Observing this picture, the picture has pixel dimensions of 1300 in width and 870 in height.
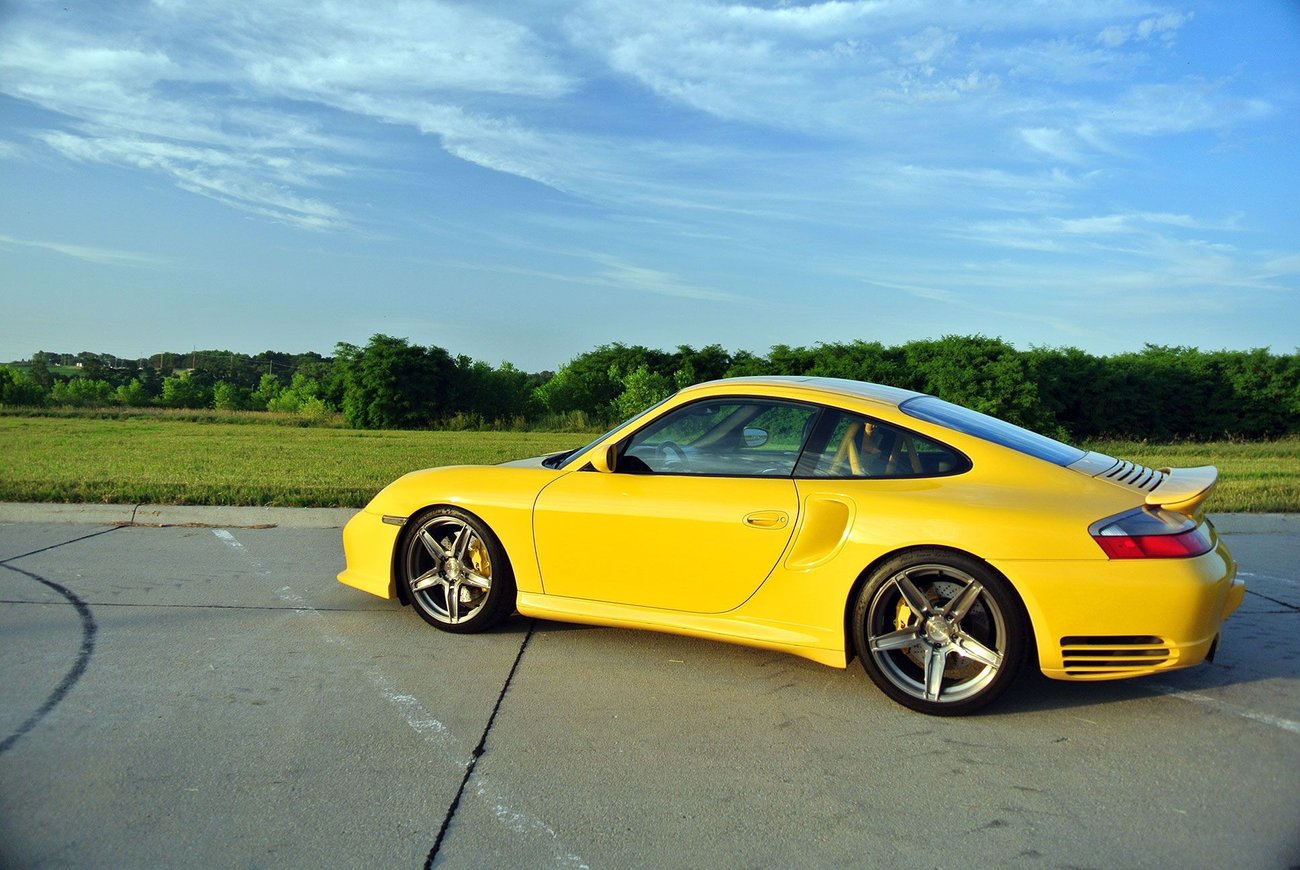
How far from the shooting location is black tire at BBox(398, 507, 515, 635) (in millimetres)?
4832

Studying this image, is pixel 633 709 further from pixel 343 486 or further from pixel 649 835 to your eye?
pixel 343 486

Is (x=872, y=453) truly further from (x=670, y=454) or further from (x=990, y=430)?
(x=670, y=454)

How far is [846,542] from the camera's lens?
398 cm

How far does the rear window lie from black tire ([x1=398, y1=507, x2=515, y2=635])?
214cm

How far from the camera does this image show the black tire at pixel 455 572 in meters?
4.83

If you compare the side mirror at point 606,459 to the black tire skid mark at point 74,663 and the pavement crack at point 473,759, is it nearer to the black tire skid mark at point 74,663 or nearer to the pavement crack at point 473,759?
the pavement crack at point 473,759

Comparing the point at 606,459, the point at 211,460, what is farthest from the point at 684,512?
the point at 211,460

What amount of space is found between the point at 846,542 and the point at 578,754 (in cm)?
138

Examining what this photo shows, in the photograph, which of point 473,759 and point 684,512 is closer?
point 473,759

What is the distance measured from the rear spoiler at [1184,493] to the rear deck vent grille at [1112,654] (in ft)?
1.76

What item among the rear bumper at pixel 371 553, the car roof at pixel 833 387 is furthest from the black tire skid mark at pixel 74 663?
the car roof at pixel 833 387

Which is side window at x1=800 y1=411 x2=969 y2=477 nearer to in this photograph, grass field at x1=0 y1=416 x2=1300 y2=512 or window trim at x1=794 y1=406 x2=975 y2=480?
window trim at x1=794 y1=406 x2=975 y2=480

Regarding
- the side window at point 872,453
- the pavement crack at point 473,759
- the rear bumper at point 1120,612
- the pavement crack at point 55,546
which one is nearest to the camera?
the pavement crack at point 473,759

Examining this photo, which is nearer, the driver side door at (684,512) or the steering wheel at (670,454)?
the driver side door at (684,512)
